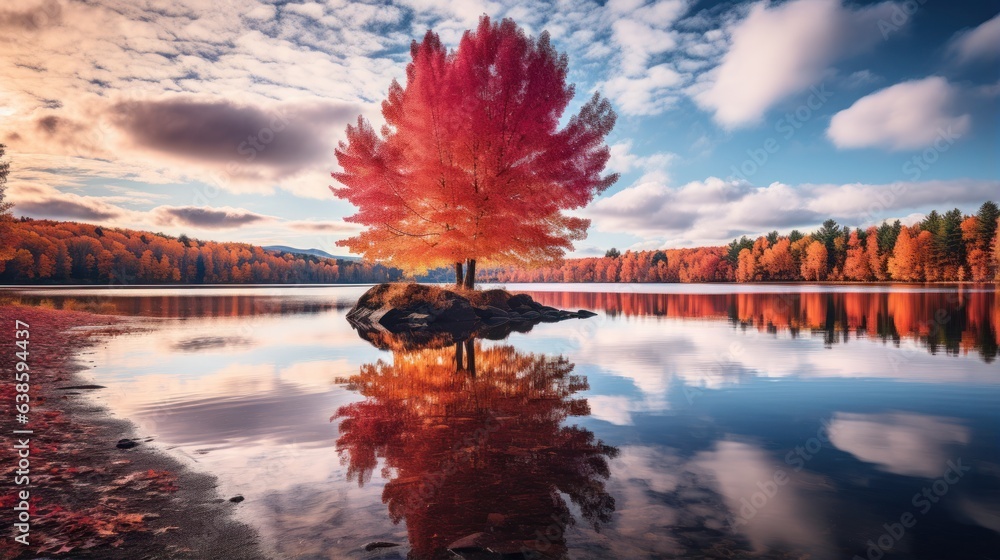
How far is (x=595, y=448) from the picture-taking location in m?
6.10

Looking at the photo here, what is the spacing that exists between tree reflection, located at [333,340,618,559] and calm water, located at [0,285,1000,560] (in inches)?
1.1

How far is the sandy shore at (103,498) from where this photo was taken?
3771 millimetres

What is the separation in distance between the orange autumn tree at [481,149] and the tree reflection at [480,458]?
13.4 m

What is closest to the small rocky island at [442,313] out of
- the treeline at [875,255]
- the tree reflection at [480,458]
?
the tree reflection at [480,458]

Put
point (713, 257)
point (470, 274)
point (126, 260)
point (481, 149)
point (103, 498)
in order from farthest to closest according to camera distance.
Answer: point (713, 257) < point (126, 260) < point (470, 274) < point (481, 149) < point (103, 498)

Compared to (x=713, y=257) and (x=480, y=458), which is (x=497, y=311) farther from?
(x=713, y=257)

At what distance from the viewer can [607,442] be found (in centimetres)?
636

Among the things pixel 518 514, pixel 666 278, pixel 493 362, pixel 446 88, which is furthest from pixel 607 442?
pixel 666 278

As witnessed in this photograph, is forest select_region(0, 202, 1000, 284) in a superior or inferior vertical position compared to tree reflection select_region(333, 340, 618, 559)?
superior

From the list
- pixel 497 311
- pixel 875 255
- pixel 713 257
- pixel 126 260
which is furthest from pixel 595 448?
pixel 713 257

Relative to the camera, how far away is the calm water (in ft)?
13.1

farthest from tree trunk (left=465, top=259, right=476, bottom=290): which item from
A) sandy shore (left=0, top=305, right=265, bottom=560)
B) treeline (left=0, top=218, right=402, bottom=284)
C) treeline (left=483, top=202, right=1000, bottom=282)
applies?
treeline (left=0, top=218, right=402, bottom=284)

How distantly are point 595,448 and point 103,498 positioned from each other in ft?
17.3

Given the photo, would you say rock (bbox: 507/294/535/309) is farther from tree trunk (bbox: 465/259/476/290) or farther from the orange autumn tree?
the orange autumn tree
